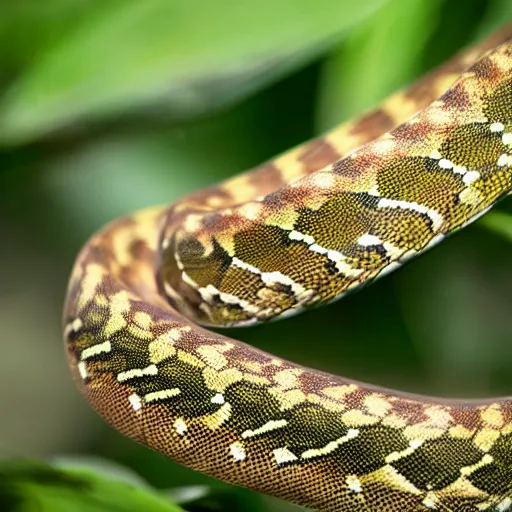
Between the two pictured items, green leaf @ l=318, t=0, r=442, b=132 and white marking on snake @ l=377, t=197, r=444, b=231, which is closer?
white marking on snake @ l=377, t=197, r=444, b=231

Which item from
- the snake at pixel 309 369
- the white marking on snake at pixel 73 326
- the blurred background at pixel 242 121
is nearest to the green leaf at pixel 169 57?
the blurred background at pixel 242 121

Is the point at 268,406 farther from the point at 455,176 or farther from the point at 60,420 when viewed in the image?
the point at 60,420

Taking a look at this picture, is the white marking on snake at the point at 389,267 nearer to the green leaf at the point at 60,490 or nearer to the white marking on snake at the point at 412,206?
the white marking on snake at the point at 412,206

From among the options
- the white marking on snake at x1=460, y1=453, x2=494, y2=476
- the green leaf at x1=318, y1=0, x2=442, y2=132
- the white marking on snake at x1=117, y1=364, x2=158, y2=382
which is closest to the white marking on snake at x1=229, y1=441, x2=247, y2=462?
the white marking on snake at x1=117, y1=364, x2=158, y2=382

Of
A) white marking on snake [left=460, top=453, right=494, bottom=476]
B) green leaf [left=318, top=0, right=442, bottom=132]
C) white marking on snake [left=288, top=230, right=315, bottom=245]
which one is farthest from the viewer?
green leaf [left=318, top=0, right=442, bottom=132]

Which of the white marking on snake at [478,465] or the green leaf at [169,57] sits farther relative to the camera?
the green leaf at [169,57]

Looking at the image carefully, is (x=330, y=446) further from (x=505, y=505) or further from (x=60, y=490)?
(x=60, y=490)

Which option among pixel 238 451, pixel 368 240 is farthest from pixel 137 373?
pixel 368 240

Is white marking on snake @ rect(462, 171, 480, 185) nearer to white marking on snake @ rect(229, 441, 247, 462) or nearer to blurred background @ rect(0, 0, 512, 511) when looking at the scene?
blurred background @ rect(0, 0, 512, 511)

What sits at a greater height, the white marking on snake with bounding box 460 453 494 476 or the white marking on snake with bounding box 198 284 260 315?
the white marking on snake with bounding box 198 284 260 315
